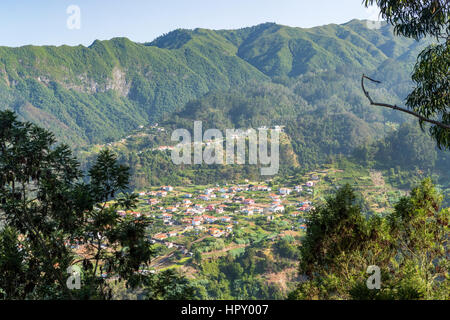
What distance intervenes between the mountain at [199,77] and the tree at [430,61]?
74.4m

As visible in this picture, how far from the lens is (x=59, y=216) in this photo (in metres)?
3.95

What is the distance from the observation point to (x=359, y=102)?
3824 inches

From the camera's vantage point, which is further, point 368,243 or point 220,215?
point 220,215

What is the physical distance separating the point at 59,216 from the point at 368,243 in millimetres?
4106

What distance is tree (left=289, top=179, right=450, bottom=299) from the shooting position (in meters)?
4.90

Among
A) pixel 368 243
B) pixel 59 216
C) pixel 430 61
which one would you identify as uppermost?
pixel 430 61

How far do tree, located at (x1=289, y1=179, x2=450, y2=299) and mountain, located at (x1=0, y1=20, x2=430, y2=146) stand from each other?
7427 centimetres

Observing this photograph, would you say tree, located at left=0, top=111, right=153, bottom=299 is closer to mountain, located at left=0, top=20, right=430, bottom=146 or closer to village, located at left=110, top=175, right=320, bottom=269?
village, located at left=110, top=175, right=320, bottom=269

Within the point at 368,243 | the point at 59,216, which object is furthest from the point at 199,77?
the point at 59,216

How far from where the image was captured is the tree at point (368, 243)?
4.90 m

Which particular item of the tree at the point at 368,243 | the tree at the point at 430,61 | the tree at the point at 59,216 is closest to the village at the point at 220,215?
the tree at the point at 368,243

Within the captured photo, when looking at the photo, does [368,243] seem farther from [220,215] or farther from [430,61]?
[220,215]

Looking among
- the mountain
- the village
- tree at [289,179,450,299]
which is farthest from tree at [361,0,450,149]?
the mountain

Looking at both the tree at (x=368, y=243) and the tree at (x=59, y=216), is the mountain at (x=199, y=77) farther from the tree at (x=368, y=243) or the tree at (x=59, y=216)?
the tree at (x=59, y=216)
